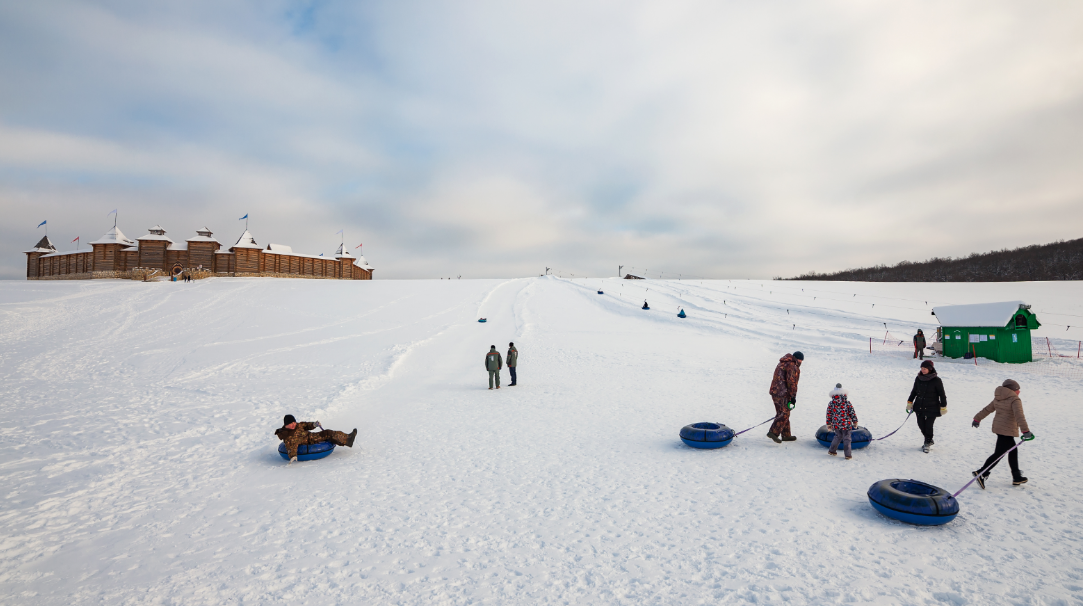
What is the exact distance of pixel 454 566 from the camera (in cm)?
557

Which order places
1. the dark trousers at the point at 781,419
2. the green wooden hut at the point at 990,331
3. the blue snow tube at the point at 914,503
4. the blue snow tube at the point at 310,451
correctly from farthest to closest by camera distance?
the green wooden hut at the point at 990,331, the dark trousers at the point at 781,419, the blue snow tube at the point at 310,451, the blue snow tube at the point at 914,503

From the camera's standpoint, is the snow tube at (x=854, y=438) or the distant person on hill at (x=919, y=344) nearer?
the snow tube at (x=854, y=438)

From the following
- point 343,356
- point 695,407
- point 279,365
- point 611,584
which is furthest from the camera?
point 343,356

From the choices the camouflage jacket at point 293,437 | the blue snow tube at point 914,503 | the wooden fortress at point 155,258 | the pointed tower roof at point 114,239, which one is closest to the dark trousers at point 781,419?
the blue snow tube at point 914,503

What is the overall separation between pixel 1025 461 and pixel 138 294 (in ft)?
173

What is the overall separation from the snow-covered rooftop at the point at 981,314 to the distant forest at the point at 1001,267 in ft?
176

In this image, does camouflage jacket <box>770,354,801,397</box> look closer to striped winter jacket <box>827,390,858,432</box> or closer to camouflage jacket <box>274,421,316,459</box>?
striped winter jacket <box>827,390,858,432</box>

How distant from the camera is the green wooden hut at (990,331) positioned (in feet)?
66.9

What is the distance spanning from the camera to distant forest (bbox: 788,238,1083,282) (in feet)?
196

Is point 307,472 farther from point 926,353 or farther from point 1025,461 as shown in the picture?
point 926,353

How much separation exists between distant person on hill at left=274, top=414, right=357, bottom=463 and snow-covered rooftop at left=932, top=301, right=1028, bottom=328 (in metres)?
26.8

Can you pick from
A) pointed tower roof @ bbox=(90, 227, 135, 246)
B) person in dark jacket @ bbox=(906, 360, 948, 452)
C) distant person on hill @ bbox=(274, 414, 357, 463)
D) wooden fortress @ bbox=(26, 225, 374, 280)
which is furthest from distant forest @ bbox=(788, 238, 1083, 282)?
pointed tower roof @ bbox=(90, 227, 135, 246)

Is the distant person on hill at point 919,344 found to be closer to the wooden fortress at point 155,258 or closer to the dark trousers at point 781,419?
the dark trousers at point 781,419

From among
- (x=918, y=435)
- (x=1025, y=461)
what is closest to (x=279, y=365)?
(x=918, y=435)
